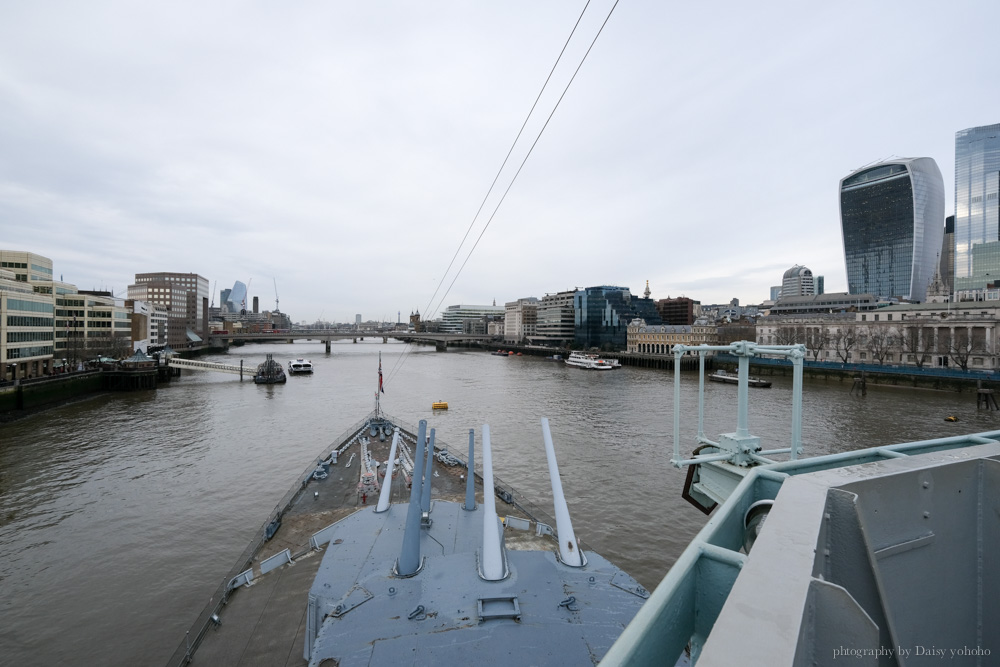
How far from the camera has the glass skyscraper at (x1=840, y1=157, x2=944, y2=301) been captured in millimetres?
106438

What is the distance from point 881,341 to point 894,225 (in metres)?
87.8

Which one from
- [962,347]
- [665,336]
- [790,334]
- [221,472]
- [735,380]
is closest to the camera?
[221,472]

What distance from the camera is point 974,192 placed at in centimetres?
12206

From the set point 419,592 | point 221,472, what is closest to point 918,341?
point 419,592

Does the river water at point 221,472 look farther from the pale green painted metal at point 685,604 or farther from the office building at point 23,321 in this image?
the pale green painted metal at point 685,604

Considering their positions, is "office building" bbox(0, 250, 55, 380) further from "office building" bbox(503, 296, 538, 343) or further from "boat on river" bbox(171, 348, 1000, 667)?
"office building" bbox(503, 296, 538, 343)

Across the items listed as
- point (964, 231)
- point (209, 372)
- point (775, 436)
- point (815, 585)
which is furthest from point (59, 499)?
point (964, 231)

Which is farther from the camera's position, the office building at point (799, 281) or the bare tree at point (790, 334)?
the office building at point (799, 281)

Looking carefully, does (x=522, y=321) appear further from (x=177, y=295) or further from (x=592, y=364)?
(x=177, y=295)

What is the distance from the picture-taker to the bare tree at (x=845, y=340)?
164ft

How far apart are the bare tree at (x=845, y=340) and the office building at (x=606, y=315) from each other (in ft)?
119

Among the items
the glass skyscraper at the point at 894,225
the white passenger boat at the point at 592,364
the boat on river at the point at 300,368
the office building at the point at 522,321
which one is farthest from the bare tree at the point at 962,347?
the office building at the point at 522,321

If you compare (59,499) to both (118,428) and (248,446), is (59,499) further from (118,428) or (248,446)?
(118,428)

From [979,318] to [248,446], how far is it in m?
60.8
